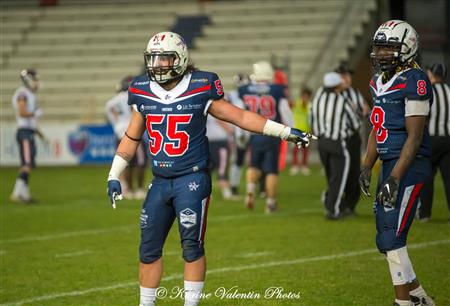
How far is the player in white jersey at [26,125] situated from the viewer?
14523mm

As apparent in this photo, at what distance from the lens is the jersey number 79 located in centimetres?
636

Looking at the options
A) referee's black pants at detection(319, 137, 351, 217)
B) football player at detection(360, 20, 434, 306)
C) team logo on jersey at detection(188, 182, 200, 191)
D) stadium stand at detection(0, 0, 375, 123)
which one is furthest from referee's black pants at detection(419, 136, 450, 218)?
stadium stand at detection(0, 0, 375, 123)

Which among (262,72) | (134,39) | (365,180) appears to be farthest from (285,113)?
(134,39)

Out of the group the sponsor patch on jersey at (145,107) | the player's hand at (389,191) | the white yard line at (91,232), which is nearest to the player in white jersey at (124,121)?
the white yard line at (91,232)

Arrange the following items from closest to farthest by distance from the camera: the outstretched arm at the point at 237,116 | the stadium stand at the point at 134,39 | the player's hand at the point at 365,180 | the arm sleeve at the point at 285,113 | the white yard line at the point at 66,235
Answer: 1. the outstretched arm at the point at 237,116
2. the player's hand at the point at 365,180
3. the white yard line at the point at 66,235
4. the arm sleeve at the point at 285,113
5. the stadium stand at the point at 134,39

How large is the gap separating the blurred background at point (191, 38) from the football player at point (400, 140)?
654 inches

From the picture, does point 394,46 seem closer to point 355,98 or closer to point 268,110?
point 355,98

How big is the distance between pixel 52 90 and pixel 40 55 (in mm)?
1530

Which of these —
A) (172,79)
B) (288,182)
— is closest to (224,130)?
(288,182)

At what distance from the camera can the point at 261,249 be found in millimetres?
9711

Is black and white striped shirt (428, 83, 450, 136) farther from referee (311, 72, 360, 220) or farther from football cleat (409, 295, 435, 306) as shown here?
football cleat (409, 295, 435, 306)

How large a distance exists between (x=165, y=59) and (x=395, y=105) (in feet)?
4.82

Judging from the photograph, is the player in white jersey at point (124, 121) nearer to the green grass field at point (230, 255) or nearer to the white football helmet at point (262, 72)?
the green grass field at point (230, 255)

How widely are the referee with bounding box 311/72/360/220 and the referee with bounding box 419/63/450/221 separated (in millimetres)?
1012
